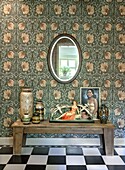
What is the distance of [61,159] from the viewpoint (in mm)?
3314

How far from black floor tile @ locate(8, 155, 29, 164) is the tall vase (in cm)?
58

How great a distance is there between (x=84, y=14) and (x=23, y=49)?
112cm

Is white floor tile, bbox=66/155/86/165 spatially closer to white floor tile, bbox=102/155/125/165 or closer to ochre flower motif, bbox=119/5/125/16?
white floor tile, bbox=102/155/125/165

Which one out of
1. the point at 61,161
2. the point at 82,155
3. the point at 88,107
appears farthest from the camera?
the point at 88,107

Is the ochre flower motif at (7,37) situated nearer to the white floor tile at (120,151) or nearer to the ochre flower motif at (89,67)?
the ochre flower motif at (89,67)

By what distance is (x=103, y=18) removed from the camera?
3955 mm

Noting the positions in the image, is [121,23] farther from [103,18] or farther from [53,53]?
[53,53]

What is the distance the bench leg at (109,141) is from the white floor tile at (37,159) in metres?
0.86

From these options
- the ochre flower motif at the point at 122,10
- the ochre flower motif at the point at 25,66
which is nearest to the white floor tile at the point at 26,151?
the ochre flower motif at the point at 25,66

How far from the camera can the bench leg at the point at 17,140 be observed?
3.47m

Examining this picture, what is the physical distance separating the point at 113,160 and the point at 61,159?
2.27 ft

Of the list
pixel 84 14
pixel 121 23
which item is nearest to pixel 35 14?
pixel 84 14

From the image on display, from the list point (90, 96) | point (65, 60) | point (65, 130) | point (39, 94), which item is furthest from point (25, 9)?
point (65, 130)

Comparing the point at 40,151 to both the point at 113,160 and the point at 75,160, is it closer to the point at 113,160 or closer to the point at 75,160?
the point at 75,160
